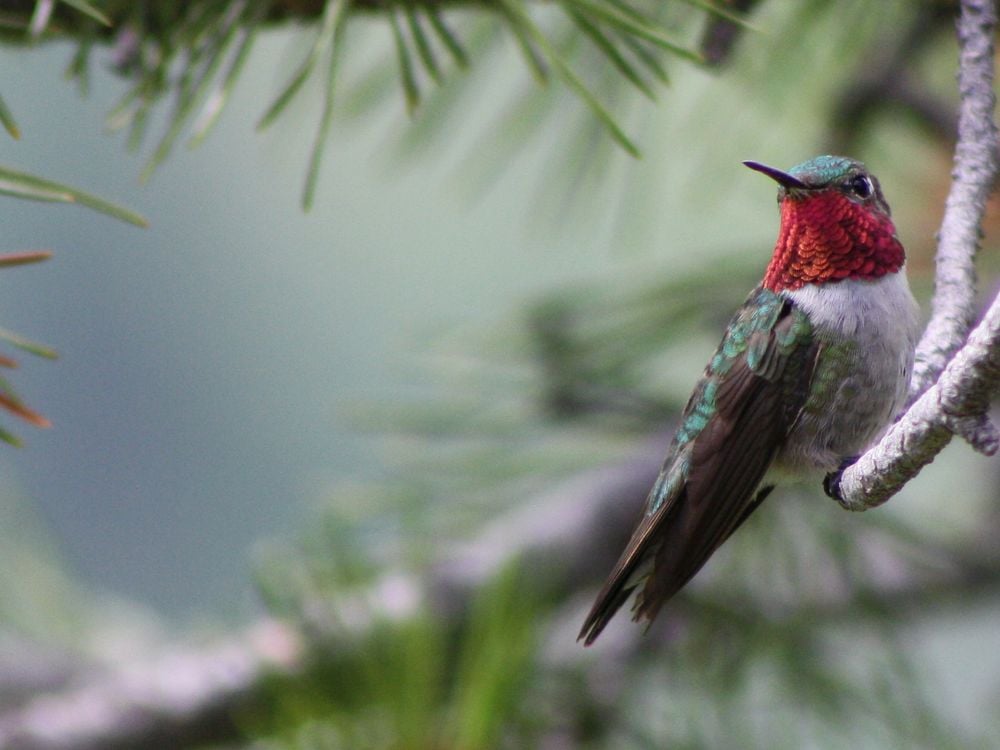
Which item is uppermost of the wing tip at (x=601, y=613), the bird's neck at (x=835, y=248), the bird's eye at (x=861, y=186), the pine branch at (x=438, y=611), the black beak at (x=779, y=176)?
the black beak at (x=779, y=176)

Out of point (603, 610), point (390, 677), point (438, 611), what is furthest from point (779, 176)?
point (438, 611)

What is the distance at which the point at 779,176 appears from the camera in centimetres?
57

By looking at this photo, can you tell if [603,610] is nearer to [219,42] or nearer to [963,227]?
[963,227]

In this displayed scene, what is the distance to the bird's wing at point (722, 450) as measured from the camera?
585 mm

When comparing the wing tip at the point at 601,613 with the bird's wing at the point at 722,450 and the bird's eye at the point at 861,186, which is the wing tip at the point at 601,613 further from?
the bird's eye at the point at 861,186

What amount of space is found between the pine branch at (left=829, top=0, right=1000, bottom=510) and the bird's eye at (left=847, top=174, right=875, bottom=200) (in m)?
0.13

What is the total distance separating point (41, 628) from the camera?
5.84ft

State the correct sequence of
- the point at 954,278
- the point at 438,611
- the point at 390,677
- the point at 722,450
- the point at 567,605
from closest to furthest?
1. the point at 954,278
2. the point at 722,450
3. the point at 390,677
4. the point at 438,611
5. the point at 567,605

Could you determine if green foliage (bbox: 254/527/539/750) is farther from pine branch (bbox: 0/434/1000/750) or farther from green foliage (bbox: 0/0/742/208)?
green foliage (bbox: 0/0/742/208)

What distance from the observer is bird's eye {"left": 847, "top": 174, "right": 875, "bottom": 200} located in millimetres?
676

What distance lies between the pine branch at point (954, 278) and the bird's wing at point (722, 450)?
0.07 m

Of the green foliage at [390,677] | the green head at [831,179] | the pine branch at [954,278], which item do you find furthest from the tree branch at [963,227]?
the green foliage at [390,677]

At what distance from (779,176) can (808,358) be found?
18 cm

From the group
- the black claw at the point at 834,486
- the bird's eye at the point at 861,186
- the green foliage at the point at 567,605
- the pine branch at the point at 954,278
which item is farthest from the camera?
the green foliage at the point at 567,605
